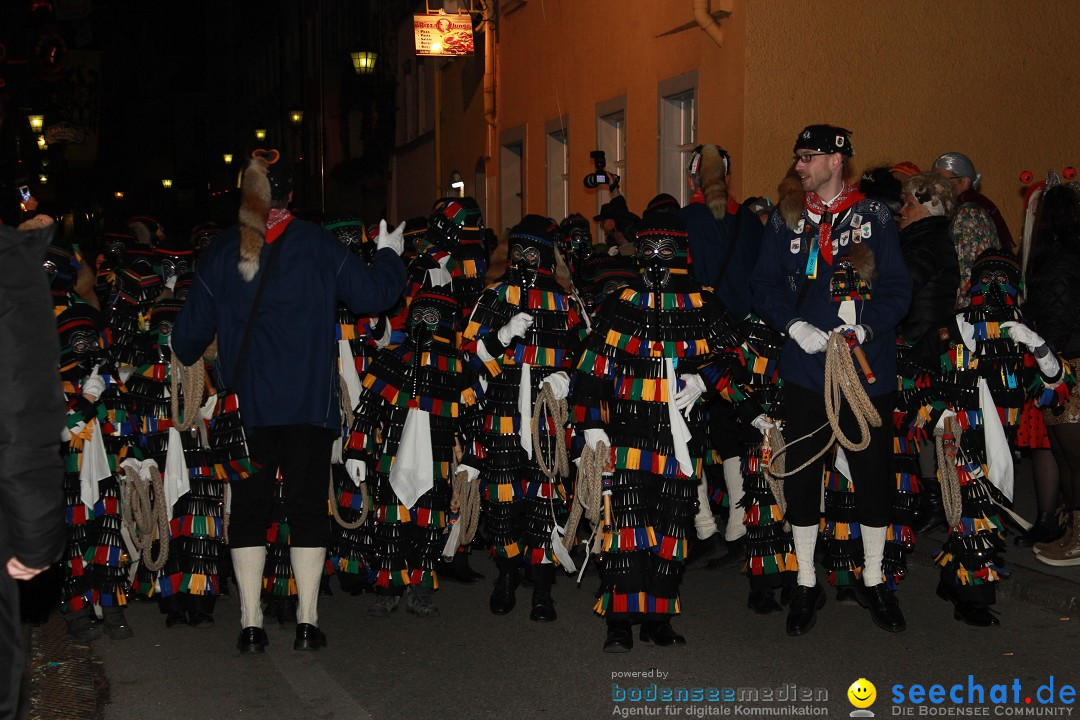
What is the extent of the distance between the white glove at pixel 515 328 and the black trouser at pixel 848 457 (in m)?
1.35

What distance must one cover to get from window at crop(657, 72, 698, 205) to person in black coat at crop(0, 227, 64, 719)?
11.3 m

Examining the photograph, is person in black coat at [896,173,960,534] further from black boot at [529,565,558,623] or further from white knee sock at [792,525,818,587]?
black boot at [529,565,558,623]

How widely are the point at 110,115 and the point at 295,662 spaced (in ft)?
272

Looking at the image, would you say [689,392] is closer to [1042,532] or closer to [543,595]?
[543,595]

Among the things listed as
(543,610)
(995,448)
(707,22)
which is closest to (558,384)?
(543,610)

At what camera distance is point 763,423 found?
6.66m

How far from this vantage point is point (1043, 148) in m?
13.1

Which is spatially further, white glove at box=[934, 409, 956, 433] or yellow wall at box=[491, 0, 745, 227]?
yellow wall at box=[491, 0, 745, 227]

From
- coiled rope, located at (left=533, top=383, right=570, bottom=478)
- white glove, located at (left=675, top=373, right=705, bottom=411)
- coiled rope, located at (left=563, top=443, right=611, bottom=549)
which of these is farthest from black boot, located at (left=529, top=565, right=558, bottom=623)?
white glove, located at (left=675, top=373, right=705, bottom=411)

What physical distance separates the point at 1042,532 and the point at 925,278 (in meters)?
2.11

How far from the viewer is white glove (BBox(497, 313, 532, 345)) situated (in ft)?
21.8

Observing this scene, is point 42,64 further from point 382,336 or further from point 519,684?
point 519,684

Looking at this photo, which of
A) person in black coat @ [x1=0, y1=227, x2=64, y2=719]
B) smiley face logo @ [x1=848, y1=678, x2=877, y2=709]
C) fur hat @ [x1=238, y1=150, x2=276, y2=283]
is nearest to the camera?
person in black coat @ [x1=0, y1=227, x2=64, y2=719]

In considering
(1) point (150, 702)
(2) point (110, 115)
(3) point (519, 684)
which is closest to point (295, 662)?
(1) point (150, 702)
